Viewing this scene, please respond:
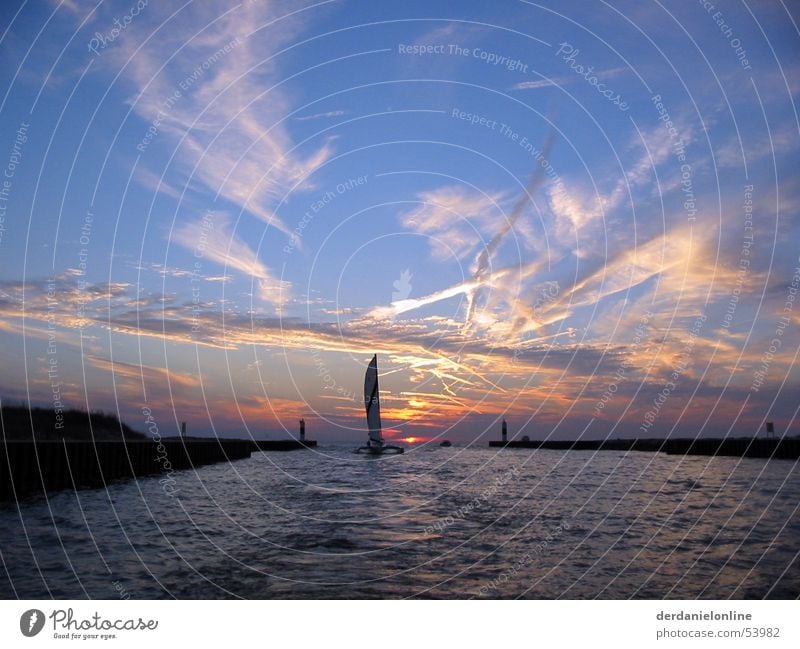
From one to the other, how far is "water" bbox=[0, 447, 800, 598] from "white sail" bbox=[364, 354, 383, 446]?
50.8m

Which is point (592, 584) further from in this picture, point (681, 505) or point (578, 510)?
point (681, 505)

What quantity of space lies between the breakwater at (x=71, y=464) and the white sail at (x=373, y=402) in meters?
28.4

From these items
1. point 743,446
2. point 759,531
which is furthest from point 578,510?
point 743,446

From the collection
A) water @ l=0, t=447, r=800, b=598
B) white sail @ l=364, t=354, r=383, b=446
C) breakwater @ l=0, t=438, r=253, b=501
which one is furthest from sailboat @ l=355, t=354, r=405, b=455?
water @ l=0, t=447, r=800, b=598

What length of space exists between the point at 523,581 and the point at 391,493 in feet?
67.9

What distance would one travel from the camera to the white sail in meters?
83.5

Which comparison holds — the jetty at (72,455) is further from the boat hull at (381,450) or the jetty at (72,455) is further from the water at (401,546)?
the boat hull at (381,450)

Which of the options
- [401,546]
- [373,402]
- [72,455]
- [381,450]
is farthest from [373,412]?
[401,546]

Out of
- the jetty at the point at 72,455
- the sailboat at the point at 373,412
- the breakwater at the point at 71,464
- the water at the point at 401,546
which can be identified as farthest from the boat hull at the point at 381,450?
the water at the point at 401,546

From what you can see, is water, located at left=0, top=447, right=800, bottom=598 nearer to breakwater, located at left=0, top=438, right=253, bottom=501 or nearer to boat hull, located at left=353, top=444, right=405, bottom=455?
breakwater, located at left=0, top=438, right=253, bottom=501

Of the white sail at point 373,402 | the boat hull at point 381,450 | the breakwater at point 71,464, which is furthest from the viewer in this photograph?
the boat hull at point 381,450

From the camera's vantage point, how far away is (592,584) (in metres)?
14.0

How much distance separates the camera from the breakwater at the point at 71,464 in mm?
29172

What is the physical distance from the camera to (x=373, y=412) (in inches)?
3622
